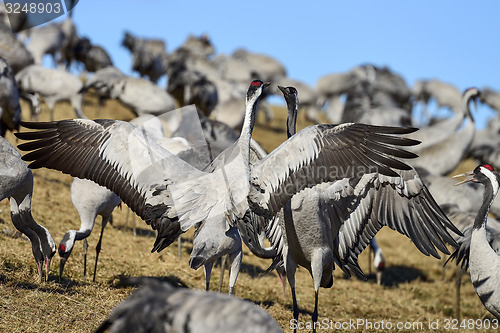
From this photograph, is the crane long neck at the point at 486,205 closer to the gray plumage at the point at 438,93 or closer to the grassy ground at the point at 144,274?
the grassy ground at the point at 144,274

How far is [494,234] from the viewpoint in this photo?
6.56 meters

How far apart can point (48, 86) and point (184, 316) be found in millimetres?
9969

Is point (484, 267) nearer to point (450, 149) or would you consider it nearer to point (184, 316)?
point (184, 316)

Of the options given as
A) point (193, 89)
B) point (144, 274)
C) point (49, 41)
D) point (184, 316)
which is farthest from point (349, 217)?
point (49, 41)

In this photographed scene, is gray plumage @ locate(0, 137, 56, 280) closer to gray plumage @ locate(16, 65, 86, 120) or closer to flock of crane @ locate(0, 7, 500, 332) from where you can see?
flock of crane @ locate(0, 7, 500, 332)

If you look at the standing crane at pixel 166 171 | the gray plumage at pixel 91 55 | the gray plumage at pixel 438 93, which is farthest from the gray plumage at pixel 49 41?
the gray plumage at pixel 438 93

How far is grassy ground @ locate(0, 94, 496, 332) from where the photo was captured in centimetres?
484

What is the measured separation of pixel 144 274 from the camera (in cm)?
646

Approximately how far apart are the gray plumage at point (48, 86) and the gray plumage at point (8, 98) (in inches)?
94.2

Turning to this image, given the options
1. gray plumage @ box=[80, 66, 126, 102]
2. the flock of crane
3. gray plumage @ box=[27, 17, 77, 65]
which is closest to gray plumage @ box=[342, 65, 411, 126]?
gray plumage @ box=[80, 66, 126, 102]

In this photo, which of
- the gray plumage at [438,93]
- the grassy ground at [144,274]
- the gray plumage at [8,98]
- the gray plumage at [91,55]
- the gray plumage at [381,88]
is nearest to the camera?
the grassy ground at [144,274]

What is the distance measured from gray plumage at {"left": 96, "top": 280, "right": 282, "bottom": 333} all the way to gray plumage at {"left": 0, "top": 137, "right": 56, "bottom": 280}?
262 centimetres

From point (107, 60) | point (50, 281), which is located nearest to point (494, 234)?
point (50, 281)

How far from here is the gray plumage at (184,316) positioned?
2969mm
